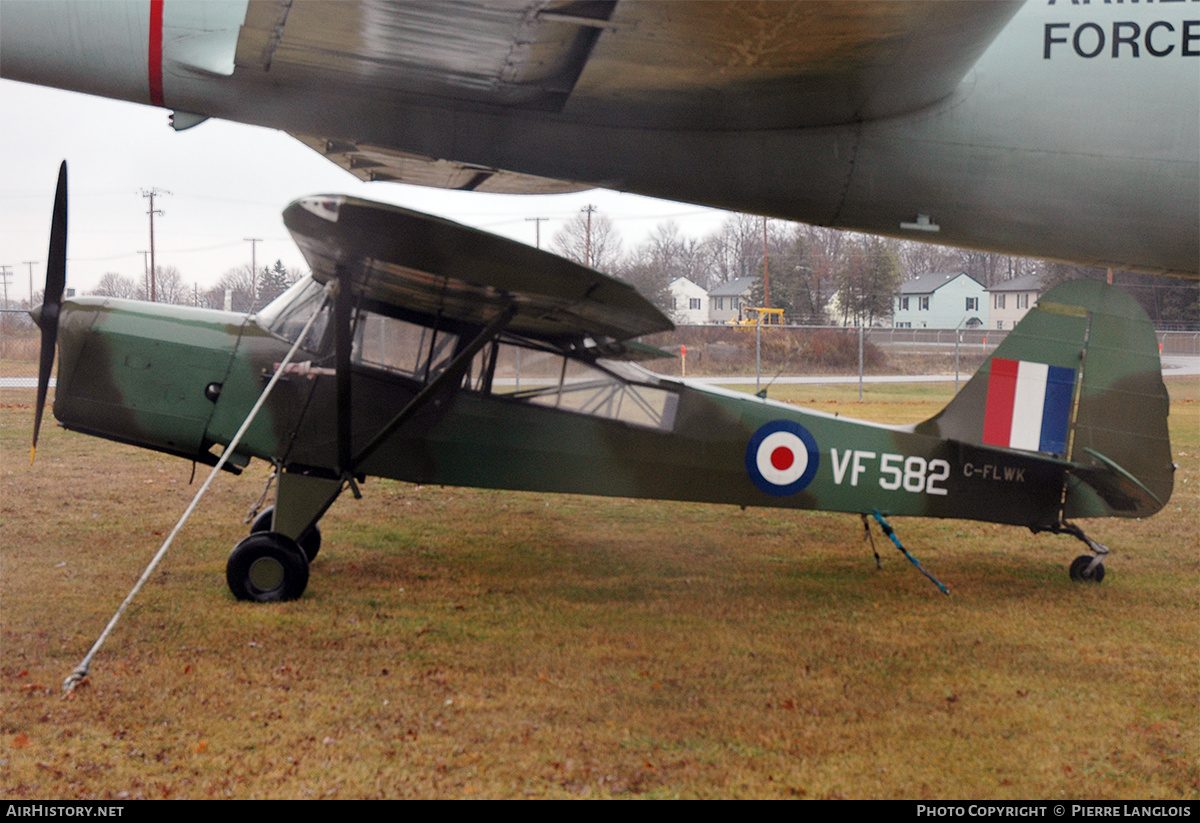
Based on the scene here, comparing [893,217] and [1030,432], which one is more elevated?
[893,217]

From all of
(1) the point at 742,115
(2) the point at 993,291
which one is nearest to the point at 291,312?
(1) the point at 742,115

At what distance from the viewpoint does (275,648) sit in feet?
15.9

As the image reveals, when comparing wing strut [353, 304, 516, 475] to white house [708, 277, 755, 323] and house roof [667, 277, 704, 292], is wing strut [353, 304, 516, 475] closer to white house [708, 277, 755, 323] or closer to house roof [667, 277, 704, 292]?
house roof [667, 277, 704, 292]

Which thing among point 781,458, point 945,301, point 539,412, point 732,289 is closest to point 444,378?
point 539,412

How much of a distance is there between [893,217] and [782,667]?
2.37 metres

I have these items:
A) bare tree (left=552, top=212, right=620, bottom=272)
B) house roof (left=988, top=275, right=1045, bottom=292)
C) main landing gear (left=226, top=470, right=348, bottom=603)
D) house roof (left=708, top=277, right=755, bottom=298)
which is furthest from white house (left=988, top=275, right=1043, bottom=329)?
main landing gear (left=226, top=470, right=348, bottom=603)

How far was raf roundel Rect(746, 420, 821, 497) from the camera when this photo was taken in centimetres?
647

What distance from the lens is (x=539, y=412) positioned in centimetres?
638

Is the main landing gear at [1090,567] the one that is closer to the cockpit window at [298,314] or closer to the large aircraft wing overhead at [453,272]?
the large aircraft wing overhead at [453,272]

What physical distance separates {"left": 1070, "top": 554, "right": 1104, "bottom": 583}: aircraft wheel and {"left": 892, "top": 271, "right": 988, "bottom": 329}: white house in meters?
44.7

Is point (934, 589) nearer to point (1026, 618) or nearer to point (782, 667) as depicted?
point (1026, 618)

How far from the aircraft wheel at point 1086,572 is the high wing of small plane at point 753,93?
285 cm

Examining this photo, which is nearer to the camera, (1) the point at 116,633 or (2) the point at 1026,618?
(1) the point at 116,633

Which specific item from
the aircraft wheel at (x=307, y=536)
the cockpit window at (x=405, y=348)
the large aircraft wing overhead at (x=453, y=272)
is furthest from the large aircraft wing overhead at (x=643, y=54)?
the aircraft wheel at (x=307, y=536)
